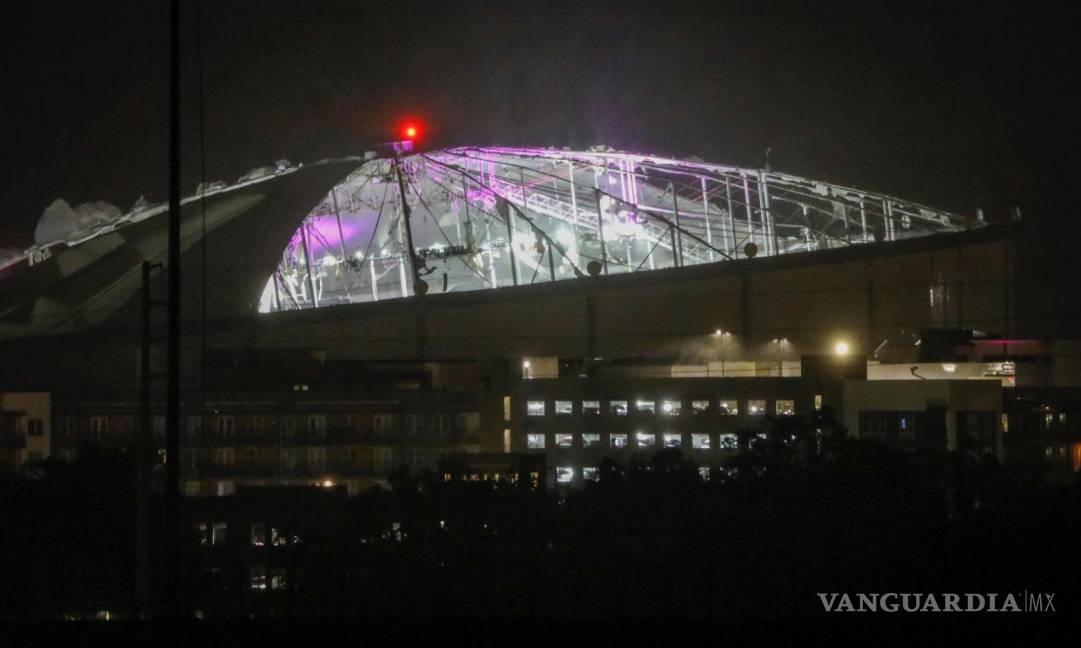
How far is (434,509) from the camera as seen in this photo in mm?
12367

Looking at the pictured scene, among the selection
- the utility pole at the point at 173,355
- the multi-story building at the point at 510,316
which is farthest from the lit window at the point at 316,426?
the utility pole at the point at 173,355

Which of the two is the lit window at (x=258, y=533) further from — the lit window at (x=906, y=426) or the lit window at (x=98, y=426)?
the lit window at (x=906, y=426)

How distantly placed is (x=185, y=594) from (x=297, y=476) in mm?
10201

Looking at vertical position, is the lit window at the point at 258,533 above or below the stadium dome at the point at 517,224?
below

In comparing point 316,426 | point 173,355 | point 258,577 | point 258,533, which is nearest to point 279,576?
point 258,577

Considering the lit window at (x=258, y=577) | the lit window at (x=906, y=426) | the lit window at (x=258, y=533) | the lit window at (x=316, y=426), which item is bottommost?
the lit window at (x=258, y=577)

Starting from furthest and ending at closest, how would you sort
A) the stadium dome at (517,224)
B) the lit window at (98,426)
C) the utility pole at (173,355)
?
the stadium dome at (517,224) → the lit window at (98,426) → the utility pole at (173,355)

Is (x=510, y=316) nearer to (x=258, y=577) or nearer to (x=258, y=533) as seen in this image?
(x=258, y=533)

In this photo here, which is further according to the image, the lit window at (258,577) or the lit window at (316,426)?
the lit window at (316,426)

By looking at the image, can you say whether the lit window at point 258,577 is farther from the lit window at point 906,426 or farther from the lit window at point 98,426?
the lit window at point 906,426

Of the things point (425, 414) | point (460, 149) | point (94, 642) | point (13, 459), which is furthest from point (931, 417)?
point (94, 642)

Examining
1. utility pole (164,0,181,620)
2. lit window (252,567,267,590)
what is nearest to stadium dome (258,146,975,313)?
lit window (252,567,267,590)

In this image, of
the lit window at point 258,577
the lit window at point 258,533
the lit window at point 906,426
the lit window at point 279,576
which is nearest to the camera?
the lit window at point 279,576

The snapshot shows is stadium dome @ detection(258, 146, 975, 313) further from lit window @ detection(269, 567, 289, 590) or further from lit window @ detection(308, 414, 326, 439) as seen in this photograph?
lit window @ detection(269, 567, 289, 590)
